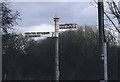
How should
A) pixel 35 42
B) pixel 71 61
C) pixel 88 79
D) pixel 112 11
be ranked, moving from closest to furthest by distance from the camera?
pixel 112 11, pixel 35 42, pixel 88 79, pixel 71 61

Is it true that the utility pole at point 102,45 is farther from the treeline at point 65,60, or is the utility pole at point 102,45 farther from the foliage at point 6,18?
the treeline at point 65,60

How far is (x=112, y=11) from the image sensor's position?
71.2ft

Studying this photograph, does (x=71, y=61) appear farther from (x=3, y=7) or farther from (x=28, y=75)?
(x=3, y=7)

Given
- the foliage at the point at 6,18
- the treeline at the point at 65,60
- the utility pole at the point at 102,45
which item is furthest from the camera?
the treeline at the point at 65,60

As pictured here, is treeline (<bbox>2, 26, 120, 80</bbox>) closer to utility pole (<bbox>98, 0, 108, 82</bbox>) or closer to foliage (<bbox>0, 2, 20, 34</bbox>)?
foliage (<bbox>0, 2, 20, 34</bbox>)

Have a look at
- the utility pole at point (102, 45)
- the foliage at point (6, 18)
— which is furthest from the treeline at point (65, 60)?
the utility pole at point (102, 45)

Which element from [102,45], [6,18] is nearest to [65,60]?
[6,18]

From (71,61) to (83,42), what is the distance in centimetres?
427

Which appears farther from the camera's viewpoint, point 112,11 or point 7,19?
point 7,19

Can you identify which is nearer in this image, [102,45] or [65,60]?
[102,45]

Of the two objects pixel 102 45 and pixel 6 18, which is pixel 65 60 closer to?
pixel 6 18

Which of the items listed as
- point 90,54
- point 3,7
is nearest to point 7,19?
point 3,7

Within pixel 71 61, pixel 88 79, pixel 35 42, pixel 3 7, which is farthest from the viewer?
pixel 71 61

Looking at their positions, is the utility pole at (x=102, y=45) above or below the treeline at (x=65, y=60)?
above
